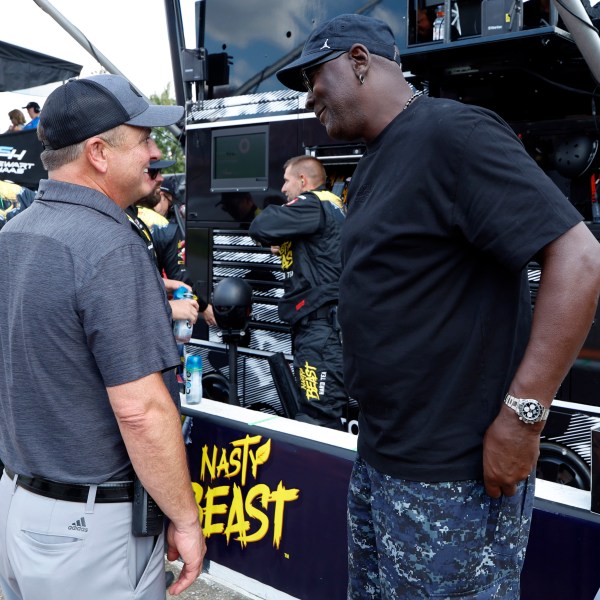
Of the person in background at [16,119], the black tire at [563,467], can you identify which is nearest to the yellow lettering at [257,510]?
the black tire at [563,467]

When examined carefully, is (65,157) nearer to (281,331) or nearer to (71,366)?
(71,366)

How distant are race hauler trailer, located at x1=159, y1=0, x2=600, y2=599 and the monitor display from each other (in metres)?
0.01

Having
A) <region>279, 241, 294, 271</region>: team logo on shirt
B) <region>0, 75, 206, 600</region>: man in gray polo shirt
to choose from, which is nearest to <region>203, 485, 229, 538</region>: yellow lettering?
<region>0, 75, 206, 600</region>: man in gray polo shirt

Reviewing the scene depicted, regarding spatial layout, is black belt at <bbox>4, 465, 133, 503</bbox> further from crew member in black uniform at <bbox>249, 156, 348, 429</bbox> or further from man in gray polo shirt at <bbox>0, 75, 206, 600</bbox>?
crew member in black uniform at <bbox>249, 156, 348, 429</bbox>

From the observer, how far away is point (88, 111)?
4.91ft

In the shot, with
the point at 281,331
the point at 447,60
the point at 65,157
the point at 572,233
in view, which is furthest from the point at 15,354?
the point at 281,331

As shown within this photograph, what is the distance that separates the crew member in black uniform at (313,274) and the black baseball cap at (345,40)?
264 cm

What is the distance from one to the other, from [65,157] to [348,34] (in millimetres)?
692

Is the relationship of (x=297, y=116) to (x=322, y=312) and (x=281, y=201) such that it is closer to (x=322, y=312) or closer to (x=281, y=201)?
(x=281, y=201)

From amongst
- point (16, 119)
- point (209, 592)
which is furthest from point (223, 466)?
point (16, 119)

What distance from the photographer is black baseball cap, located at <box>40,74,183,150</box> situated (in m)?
1.49

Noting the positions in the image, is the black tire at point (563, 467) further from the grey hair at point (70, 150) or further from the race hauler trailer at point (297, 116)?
the grey hair at point (70, 150)

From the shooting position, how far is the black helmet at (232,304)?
14.7 feet

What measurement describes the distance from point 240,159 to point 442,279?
3918 millimetres
